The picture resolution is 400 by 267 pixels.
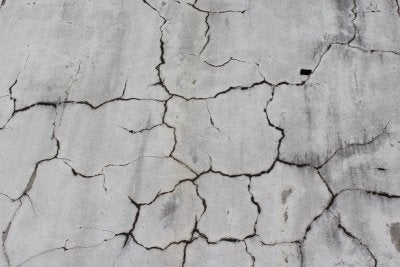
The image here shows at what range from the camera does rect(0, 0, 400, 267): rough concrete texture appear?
1.67 m

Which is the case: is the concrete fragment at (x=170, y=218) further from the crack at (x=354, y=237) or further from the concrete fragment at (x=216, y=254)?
the crack at (x=354, y=237)

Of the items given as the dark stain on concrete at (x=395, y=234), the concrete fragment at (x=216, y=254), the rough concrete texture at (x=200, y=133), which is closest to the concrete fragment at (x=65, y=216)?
the rough concrete texture at (x=200, y=133)

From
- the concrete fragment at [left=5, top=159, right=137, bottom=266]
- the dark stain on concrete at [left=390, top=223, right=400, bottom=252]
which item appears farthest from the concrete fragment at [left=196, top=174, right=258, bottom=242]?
the dark stain on concrete at [left=390, top=223, right=400, bottom=252]

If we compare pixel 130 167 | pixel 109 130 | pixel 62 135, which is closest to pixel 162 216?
pixel 130 167

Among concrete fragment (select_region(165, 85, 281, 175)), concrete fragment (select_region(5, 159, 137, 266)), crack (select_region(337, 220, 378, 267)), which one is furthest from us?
concrete fragment (select_region(165, 85, 281, 175))

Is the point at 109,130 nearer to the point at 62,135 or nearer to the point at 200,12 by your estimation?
the point at 62,135

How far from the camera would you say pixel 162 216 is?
1727mm

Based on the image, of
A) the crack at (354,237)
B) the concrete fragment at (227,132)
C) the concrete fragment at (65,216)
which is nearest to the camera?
the crack at (354,237)

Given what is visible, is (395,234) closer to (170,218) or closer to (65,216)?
(170,218)

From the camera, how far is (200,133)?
1.89 m

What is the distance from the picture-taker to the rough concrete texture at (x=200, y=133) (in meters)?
1.67

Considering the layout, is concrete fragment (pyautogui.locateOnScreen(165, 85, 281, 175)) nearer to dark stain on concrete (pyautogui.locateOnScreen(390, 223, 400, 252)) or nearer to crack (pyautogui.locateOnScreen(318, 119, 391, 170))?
crack (pyautogui.locateOnScreen(318, 119, 391, 170))

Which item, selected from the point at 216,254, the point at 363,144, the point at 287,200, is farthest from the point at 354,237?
the point at 216,254

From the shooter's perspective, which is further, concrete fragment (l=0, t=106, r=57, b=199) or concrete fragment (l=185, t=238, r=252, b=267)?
concrete fragment (l=0, t=106, r=57, b=199)
